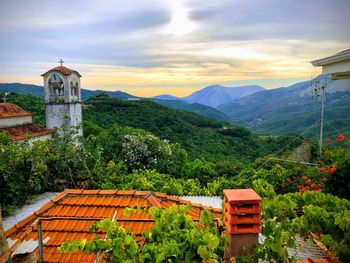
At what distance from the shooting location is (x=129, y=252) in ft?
9.71

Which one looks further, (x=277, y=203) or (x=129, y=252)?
(x=277, y=203)

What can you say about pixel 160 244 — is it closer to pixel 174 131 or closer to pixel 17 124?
pixel 17 124

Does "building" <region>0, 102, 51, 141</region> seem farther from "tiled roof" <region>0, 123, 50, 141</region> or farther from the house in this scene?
the house

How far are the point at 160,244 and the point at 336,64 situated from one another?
14.3 ft

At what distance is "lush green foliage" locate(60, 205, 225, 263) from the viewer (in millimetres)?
2922

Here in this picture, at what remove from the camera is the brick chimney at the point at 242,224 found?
3.53 meters

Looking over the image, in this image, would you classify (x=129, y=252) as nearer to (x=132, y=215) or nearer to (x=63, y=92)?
(x=132, y=215)

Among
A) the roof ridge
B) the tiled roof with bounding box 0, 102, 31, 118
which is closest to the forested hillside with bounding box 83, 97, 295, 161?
the tiled roof with bounding box 0, 102, 31, 118

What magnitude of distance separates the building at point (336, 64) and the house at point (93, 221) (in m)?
2.84

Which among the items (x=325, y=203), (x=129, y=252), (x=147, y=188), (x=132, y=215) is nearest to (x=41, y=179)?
(x=147, y=188)

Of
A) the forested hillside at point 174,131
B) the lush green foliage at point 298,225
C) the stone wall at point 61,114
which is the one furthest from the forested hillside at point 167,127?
the lush green foliage at point 298,225

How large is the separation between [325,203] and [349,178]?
3336mm

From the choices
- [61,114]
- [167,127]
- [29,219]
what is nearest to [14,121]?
[61,114]

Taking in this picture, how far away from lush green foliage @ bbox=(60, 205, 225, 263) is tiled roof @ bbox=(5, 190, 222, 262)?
1.63m
